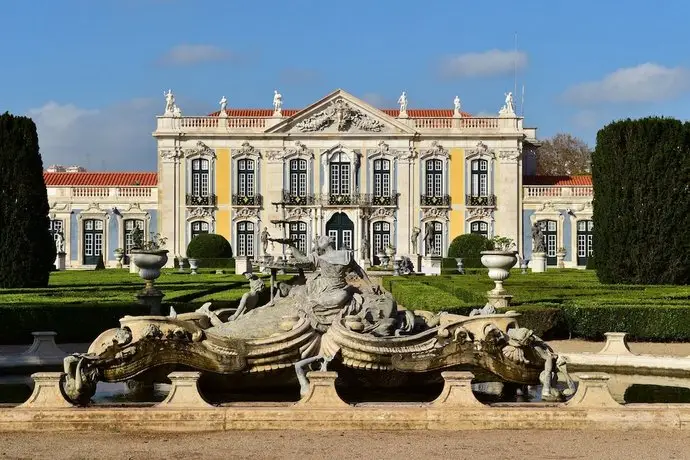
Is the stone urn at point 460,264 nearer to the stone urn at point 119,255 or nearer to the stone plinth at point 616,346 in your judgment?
the stone urn at point 119,255

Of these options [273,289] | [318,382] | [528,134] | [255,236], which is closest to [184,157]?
[255,236]

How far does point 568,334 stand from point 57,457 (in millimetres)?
9590

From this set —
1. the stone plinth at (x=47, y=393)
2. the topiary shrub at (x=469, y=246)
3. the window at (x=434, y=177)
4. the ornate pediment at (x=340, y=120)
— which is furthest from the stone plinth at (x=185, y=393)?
the window at (x=434, y=177)

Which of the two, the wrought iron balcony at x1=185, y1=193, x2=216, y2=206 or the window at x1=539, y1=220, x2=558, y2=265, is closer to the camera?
the wrought iron balcony at x1=185, y1=193, x2=216, y2=206

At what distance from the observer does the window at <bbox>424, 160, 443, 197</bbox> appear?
41.6 meters

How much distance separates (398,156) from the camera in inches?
1625

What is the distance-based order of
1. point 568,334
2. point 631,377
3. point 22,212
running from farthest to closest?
point 22,212
point 568,334
point 631,377

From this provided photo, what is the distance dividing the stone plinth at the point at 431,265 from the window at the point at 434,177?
5387mm

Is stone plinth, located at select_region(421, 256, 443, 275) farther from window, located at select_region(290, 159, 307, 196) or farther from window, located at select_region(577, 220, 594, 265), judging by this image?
window, located at select_region(577, 220, 594, 265)

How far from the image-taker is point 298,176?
41.5m

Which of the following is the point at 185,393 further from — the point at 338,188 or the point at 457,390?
the point at 338,188

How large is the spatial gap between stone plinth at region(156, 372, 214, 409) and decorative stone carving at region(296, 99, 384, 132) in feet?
111

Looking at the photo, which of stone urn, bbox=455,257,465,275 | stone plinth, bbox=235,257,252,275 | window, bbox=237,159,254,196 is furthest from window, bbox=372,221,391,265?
stone plinth, bbox=235,257,252,275

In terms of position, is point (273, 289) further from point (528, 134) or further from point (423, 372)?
point (528, 134)
